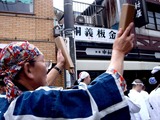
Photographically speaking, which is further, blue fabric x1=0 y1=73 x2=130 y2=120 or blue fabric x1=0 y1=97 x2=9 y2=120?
blue fabric x1=0 y1=97 x2=9 y2=120

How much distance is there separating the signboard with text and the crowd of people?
730cm

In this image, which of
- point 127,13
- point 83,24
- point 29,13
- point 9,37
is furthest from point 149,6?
point 127,13

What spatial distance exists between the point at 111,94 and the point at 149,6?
12.1m

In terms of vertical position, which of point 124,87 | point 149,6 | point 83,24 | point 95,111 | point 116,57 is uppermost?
point 149,6

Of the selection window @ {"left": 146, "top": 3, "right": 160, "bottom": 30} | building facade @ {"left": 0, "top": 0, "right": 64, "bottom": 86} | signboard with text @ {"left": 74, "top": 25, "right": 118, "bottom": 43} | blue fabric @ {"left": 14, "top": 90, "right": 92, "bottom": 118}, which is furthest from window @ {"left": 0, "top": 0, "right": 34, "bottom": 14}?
window @ {"left": 146, "top": 3, "right": 160, "bottom": 30}

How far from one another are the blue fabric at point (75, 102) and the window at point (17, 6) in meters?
6.42

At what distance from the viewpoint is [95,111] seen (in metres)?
1.17

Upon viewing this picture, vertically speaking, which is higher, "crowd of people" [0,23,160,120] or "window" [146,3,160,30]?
"window" [146,3,160,30]

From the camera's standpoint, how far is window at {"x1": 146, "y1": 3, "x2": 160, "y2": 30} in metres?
12.2

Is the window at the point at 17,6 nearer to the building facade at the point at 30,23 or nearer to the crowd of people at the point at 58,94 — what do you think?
the building facade at the point at 30,23

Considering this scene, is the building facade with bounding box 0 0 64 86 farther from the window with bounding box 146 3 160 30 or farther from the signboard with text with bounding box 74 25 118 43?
the window with bounding box 146 3 160 30

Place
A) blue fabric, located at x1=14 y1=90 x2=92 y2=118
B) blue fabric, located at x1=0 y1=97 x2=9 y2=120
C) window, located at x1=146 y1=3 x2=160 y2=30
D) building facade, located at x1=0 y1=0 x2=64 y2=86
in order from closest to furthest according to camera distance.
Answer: blue fabric, located at x1=14 y1=90 x2=92 y2=118 → blue fabric, located at x1=0 y1=97 x2=9 y2=120 → building facade, located at x1=0 y1=0 x2=64 y2=86 → window, located at x1=146 y1=3 x2=160 y2=30

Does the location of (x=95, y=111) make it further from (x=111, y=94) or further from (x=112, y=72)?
(x=112, y=72)

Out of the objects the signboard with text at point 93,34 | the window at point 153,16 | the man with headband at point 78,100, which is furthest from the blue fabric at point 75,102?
the window at point 153,16
